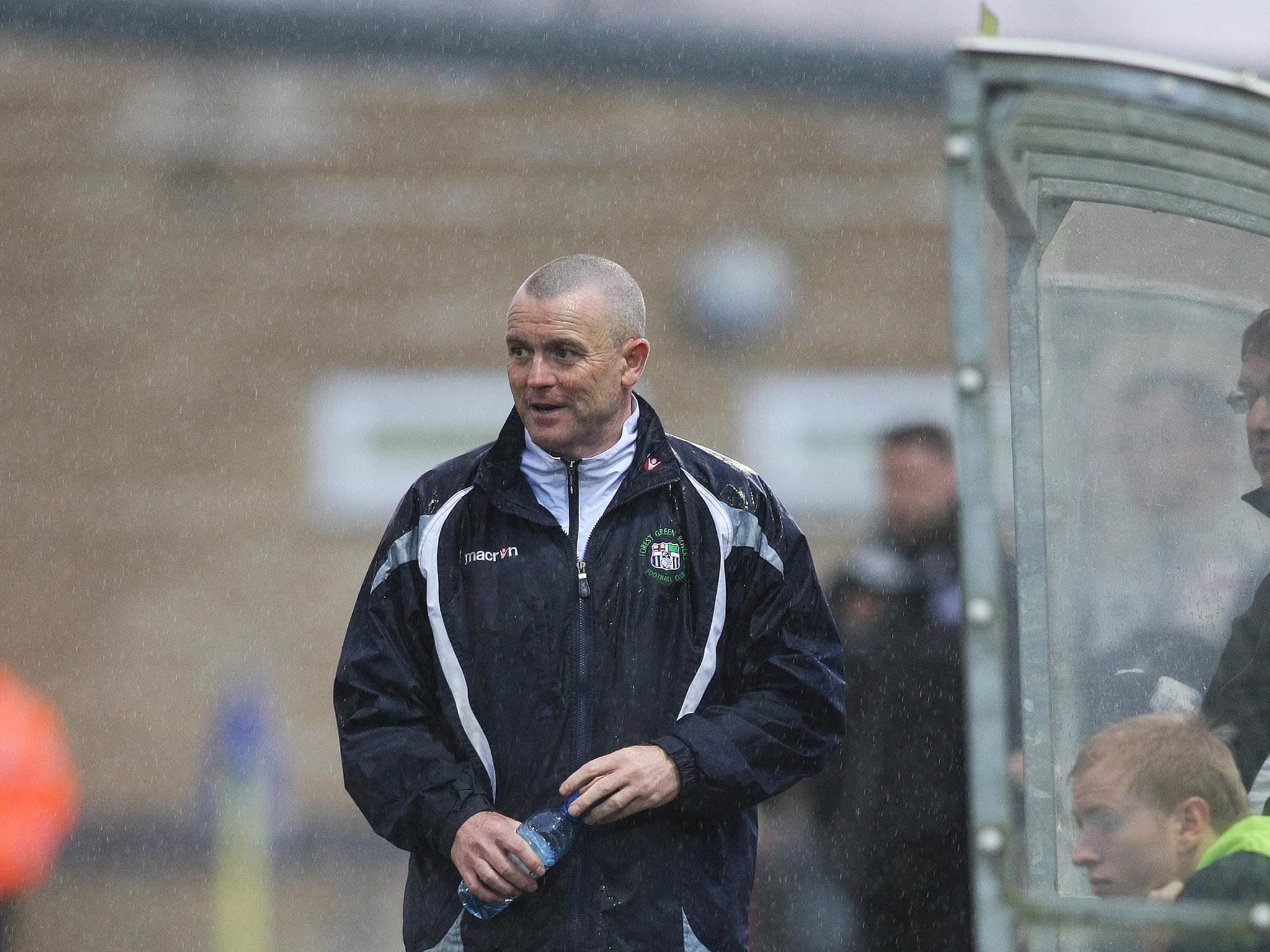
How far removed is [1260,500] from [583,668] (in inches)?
44.2

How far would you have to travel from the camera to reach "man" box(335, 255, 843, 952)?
2832 millimetres

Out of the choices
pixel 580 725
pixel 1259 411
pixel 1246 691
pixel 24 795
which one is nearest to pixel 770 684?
pixel 580 725

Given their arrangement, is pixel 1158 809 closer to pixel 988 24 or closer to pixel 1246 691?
pixel 1246 691

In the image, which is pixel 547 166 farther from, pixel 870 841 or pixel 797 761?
pixel 797 761

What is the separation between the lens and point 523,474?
9.96 feet

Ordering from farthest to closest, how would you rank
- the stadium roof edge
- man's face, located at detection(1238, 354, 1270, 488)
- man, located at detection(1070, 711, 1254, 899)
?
the stadium roof edge < man's face, located at detection(1238, 354, 1270, 488) < man, located at detection(1070, 711, 1254, 899)

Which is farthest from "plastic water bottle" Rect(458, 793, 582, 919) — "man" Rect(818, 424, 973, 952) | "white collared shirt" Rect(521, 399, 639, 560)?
"man" Rect(818, 424, 973, 952)

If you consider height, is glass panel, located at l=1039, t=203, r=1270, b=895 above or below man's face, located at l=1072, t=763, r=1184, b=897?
above

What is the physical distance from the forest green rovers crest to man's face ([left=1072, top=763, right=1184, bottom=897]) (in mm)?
759

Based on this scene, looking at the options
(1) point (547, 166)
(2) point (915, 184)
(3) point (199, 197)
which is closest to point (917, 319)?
(2) point (915, 184)

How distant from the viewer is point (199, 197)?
9258mm

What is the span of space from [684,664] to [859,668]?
1705 mm

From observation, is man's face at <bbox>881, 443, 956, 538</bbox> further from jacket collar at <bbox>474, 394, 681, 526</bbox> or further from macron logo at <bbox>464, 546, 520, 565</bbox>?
macron logo at <bbox>464, 546, 520, 565</bbox>

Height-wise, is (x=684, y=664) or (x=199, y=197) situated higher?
Result: (x=199, y=197)
